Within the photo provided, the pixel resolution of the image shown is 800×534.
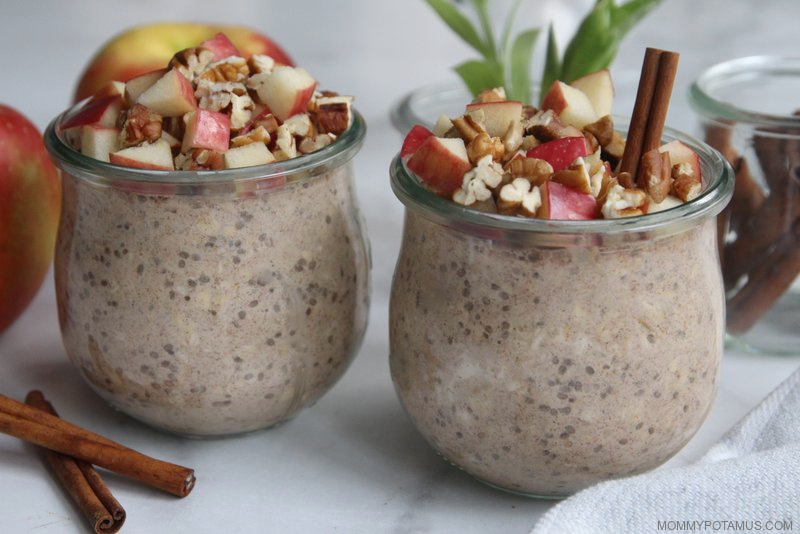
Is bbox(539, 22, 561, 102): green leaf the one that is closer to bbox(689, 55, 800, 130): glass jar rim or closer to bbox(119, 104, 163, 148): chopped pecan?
bbox(689, 55, 800, 130): glass jar rim

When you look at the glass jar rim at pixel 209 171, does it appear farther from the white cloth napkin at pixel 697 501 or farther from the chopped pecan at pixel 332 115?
the white cloth napkin at pixel 697 501

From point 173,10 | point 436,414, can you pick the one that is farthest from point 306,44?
point 436,414

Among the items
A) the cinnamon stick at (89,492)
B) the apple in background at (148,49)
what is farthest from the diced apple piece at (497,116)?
the apple in background at (148,49)

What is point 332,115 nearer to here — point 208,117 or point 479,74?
point 208,117

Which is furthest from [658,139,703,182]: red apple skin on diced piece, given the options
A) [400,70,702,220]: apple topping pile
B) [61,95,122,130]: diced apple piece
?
[61,95,122,130]: diced apple piece

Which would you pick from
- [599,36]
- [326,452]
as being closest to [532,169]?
[326,452]
